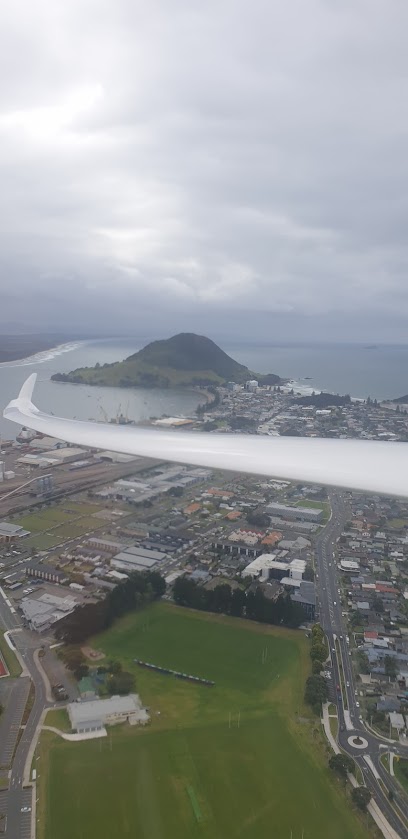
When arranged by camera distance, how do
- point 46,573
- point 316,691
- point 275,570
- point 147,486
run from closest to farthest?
point 316,691 < point 46,573 < point 275,570 < point 147,486

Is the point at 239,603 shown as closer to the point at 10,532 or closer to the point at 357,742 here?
the point at 357,742

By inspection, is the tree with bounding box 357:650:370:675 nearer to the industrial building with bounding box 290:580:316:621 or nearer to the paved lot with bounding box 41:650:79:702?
the industrial building with bounding box 290:580:316:621

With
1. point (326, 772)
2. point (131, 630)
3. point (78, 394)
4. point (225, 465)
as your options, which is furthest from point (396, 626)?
point (78, 394)

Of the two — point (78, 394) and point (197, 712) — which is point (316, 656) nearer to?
point (197, 712)

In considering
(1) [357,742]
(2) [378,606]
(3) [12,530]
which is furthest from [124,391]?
(1) [357,742]

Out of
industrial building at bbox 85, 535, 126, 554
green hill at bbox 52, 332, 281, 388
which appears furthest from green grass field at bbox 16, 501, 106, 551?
green hill at bbox 52, 332, 281, 388
